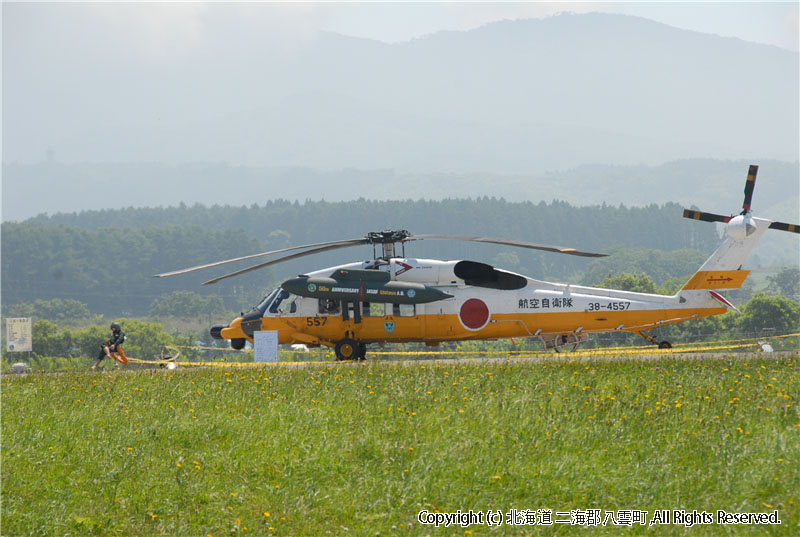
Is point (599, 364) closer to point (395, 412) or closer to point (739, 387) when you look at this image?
point (739, 387)

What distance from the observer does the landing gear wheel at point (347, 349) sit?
3122cm

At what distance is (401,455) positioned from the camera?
14.9 metres

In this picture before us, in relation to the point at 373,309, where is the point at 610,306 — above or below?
above

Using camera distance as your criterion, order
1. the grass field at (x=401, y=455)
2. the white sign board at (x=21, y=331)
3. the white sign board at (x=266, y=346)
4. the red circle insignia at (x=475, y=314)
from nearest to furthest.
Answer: the grass field at (x=401, y=455), the red circle insignia at (x=475, y=314), the white sign board at (x=266, y=346), the white sign board at (x=21, y=331)

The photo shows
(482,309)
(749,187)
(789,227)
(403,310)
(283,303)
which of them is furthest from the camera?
(283,303)

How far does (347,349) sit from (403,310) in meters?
2.58

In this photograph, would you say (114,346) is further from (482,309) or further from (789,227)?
(789,227)

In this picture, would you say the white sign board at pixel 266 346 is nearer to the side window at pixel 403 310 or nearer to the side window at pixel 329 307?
the side window at pixel 329 307

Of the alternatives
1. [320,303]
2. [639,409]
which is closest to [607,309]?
[320,303]

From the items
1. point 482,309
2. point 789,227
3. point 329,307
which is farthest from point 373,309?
point 789,227

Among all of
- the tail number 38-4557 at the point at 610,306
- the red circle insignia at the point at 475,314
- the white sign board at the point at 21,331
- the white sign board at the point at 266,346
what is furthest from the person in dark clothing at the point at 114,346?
A: the white sign board at the point at 21,331

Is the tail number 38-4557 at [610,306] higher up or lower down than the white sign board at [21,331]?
higher up

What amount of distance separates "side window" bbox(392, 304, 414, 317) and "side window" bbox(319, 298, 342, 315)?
7.12 feet

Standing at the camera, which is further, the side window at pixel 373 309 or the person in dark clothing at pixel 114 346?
the side window at pixel 373 309
